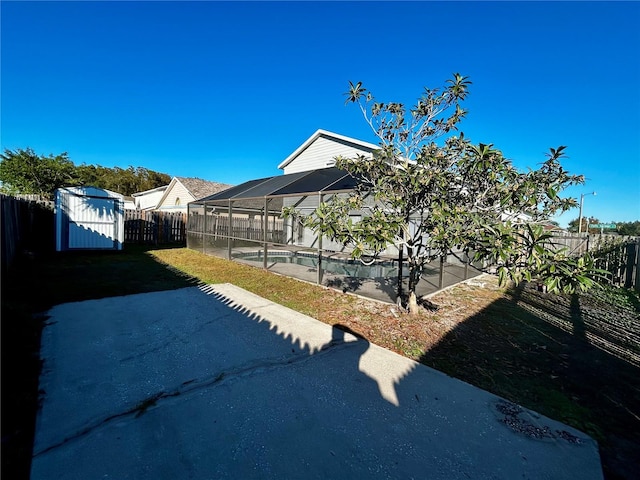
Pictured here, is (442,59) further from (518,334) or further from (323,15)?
(518,334)

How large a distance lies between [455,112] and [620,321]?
4.68 meters

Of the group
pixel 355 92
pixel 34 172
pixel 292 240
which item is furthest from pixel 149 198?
pixel 355 92

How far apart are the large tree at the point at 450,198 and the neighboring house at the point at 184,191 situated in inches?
698

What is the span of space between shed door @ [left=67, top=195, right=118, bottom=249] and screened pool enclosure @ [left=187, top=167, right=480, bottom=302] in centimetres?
279

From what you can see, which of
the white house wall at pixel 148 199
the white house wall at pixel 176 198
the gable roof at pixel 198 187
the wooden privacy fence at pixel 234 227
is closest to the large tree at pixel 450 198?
the wooden privacy fence at pixel 234 227

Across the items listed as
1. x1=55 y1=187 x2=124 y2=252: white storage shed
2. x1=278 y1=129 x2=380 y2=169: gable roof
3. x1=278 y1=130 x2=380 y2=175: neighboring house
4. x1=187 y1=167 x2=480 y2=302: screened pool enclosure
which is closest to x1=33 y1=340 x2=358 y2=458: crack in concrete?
x1=187 y1=167 x2=480 y2=302: screened pool enclosure

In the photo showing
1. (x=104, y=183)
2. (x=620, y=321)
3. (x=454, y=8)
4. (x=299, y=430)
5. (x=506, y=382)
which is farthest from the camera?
(x=104, y=183)

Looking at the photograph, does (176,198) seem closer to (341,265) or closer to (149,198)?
(149,198)

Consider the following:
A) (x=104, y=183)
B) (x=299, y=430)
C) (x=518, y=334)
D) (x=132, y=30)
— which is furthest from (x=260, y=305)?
(x=104, y=183)

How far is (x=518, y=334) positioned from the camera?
404cm

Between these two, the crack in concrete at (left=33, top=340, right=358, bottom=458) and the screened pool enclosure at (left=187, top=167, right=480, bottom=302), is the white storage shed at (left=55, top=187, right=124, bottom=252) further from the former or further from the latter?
the crack in concrete at (left=33, top=340, right=358, bottom=458)

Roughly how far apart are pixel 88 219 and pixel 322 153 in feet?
33.4

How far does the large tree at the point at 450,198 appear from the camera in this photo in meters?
2.72

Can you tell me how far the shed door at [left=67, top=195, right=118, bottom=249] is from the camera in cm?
998
